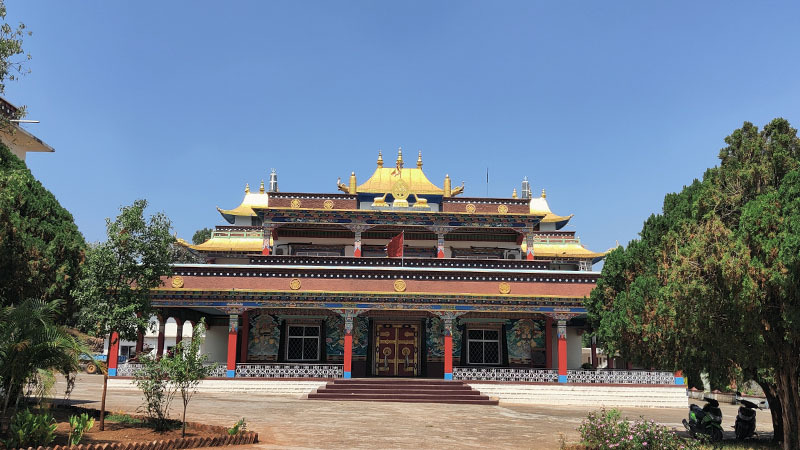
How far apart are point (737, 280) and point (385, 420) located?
30.0 feet

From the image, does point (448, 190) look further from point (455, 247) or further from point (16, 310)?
point (16, 310)

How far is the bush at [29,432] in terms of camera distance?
9.20m

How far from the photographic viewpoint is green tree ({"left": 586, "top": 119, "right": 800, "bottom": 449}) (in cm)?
963

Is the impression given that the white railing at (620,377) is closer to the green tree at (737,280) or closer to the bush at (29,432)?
the green tree at (737,280)

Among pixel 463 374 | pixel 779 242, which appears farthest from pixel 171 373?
pixel 463 374

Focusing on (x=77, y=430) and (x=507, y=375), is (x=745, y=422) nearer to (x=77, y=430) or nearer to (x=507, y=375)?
(x=507, y=375)

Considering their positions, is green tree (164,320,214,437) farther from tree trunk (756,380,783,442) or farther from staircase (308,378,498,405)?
tree trunk (756,380,783,442)

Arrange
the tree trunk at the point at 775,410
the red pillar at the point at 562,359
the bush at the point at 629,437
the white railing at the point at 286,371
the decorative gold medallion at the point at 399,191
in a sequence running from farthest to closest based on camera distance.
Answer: the decorative gold medallion at the point at 399,191 < the red pillar at the point at 562,359 < the white railing at the point at 286,371 < the tree trunk at the point at 775,410 < the bush at the point at 629,437

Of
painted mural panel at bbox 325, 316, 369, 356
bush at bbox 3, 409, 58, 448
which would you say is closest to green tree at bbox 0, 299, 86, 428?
bush at bbox 3, 409, 58, 448

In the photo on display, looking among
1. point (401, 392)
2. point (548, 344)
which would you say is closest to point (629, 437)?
point (401, 392)

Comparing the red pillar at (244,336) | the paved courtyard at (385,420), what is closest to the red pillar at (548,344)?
the paved courtyard at (385,420)

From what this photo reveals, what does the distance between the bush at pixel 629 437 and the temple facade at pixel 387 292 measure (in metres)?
13.1

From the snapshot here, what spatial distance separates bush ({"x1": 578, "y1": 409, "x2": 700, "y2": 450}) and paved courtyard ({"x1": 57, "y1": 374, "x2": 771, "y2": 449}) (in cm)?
160

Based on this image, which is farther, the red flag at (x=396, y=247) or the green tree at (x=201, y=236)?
the green tree at (x=201, y=236)
